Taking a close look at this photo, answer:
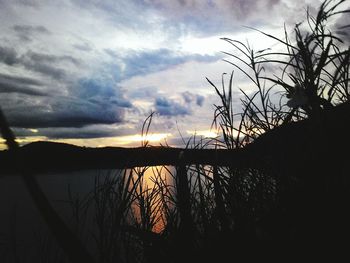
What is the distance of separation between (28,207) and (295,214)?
61539mm

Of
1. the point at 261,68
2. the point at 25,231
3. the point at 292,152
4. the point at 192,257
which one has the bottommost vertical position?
the point at 25,231

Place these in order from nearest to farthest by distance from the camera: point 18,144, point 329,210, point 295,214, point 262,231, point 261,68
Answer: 1. point 18,144
2. point 329,210
3. point 295,214
4. point 262,231
5. point 261,68

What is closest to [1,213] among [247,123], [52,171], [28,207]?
[28,207]

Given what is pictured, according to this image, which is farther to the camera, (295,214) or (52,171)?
(52,171)

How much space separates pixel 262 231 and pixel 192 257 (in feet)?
1.80

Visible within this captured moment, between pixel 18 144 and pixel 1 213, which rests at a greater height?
pixel 18 144

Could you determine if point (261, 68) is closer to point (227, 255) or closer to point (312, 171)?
point (312, 171)

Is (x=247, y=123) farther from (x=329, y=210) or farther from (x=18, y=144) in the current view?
(x=18, y=144)

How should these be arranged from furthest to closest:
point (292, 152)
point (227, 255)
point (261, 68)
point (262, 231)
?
point (261, 68), point (292, 152), point (227, 255), point (262, 231)

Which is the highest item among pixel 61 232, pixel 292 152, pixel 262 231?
pixel 292 152

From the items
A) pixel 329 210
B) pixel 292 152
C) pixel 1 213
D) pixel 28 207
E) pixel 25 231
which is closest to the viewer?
pixel 329 210

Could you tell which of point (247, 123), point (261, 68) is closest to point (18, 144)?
point (261, 68)

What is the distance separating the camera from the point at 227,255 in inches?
64.6

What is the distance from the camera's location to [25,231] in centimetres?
3784
